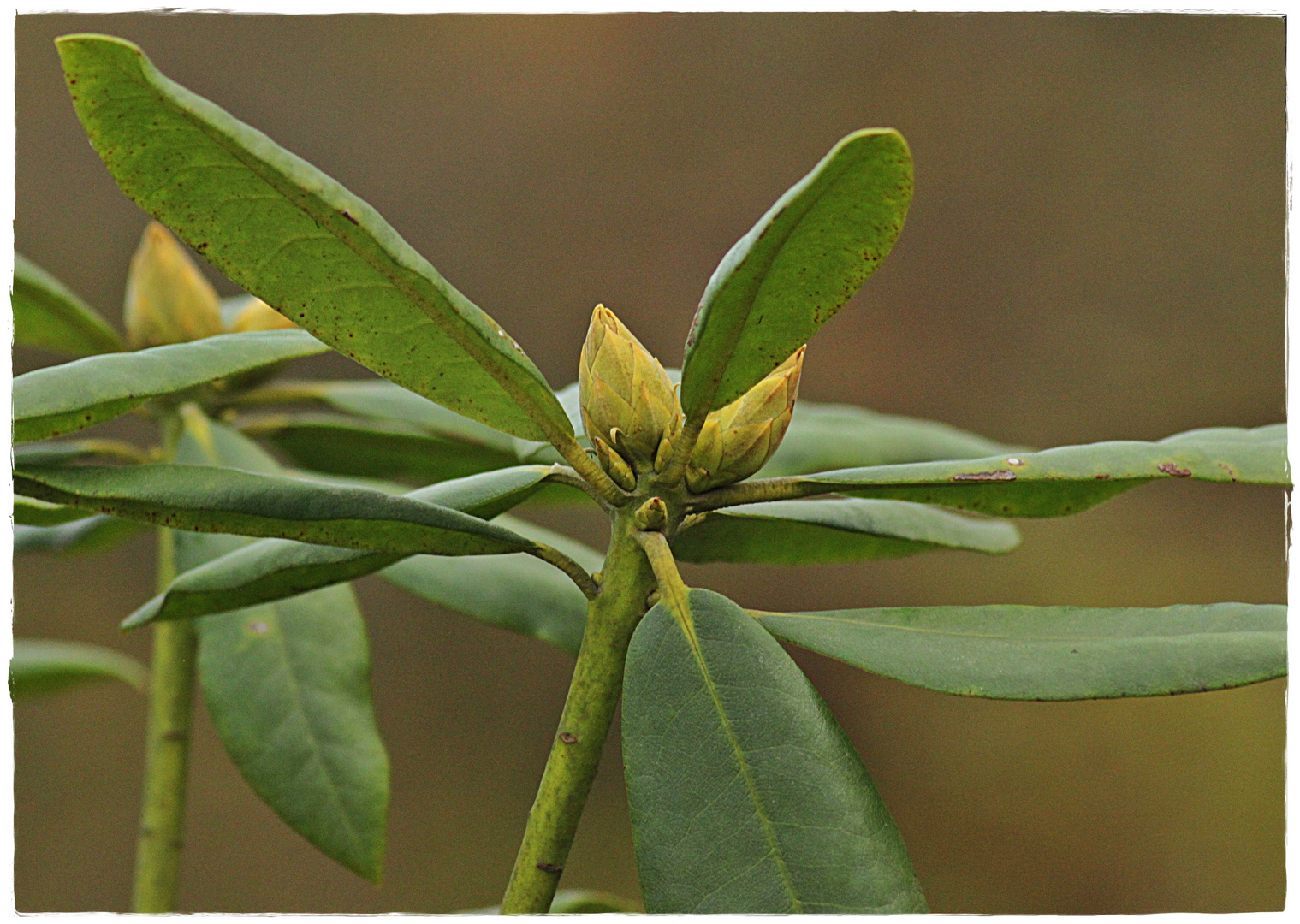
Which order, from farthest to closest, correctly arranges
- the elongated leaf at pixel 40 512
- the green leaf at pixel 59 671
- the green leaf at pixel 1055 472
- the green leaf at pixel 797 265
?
1. the green leaf at pixel 59 671
2. the elongated leaf at pixel 40 512
3. the green leaf at pixel 1055 472
4. the green leaf at pixel 797 265

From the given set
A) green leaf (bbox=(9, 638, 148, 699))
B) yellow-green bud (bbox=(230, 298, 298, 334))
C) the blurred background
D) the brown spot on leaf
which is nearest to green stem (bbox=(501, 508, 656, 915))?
the brown spot on leaf

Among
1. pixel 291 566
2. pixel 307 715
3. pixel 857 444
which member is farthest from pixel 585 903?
pixel 291 566

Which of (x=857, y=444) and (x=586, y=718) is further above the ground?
(x=857, y=444)

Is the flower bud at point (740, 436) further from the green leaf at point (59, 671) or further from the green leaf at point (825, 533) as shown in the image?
the green leaf at point (59, 671)

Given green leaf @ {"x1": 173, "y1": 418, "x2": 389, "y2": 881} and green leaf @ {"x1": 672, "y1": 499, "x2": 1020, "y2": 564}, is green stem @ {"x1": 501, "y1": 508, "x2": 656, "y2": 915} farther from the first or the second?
green leaf @ {"x1": 173, "y1": 418, "x2": 389, "y2": 881}

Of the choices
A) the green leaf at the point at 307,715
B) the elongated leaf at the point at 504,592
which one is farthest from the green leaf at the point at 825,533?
the green leaf at the point at 307,715

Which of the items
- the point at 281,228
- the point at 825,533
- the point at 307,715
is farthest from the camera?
the point at 307,715

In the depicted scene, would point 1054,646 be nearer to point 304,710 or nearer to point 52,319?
point 304,710
